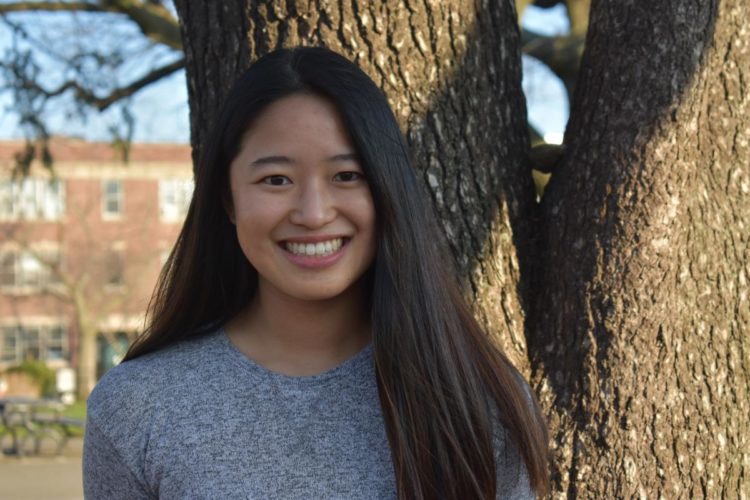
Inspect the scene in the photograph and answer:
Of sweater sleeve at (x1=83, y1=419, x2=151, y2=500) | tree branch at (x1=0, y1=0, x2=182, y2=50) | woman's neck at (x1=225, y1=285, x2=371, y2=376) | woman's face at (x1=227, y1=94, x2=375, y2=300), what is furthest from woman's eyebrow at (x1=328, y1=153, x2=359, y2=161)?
tree branch at (x1=0, y1=0, x2=182, y2=50)

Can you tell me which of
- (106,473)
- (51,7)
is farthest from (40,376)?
(106,473)

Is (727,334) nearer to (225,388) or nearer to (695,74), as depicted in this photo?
(695,74)

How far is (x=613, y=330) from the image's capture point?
7.83 feet

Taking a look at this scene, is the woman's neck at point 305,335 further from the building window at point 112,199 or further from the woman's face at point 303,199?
the building window at point 112,199

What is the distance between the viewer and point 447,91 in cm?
250

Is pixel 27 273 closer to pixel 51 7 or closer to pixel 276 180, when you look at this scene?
pixel 51 7

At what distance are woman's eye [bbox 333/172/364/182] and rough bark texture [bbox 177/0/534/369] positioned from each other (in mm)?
529

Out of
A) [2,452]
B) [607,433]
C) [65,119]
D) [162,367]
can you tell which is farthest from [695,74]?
[2,452]

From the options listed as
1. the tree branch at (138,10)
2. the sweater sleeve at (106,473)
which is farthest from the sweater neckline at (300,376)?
the tree branch at (138,10)

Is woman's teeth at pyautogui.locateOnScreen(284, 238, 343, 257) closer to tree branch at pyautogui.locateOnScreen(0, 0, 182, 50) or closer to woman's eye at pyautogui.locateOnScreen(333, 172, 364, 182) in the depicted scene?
woman's eye at pyautogui.locateOnScreen(333, 172, 364, 182)

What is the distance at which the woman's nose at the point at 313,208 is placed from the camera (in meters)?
1.90

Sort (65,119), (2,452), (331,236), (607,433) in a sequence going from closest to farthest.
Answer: (331,236) < (607,433) < (65,119) < (2,452)

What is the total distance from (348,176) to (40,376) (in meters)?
33.4

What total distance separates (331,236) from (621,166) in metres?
0.86
